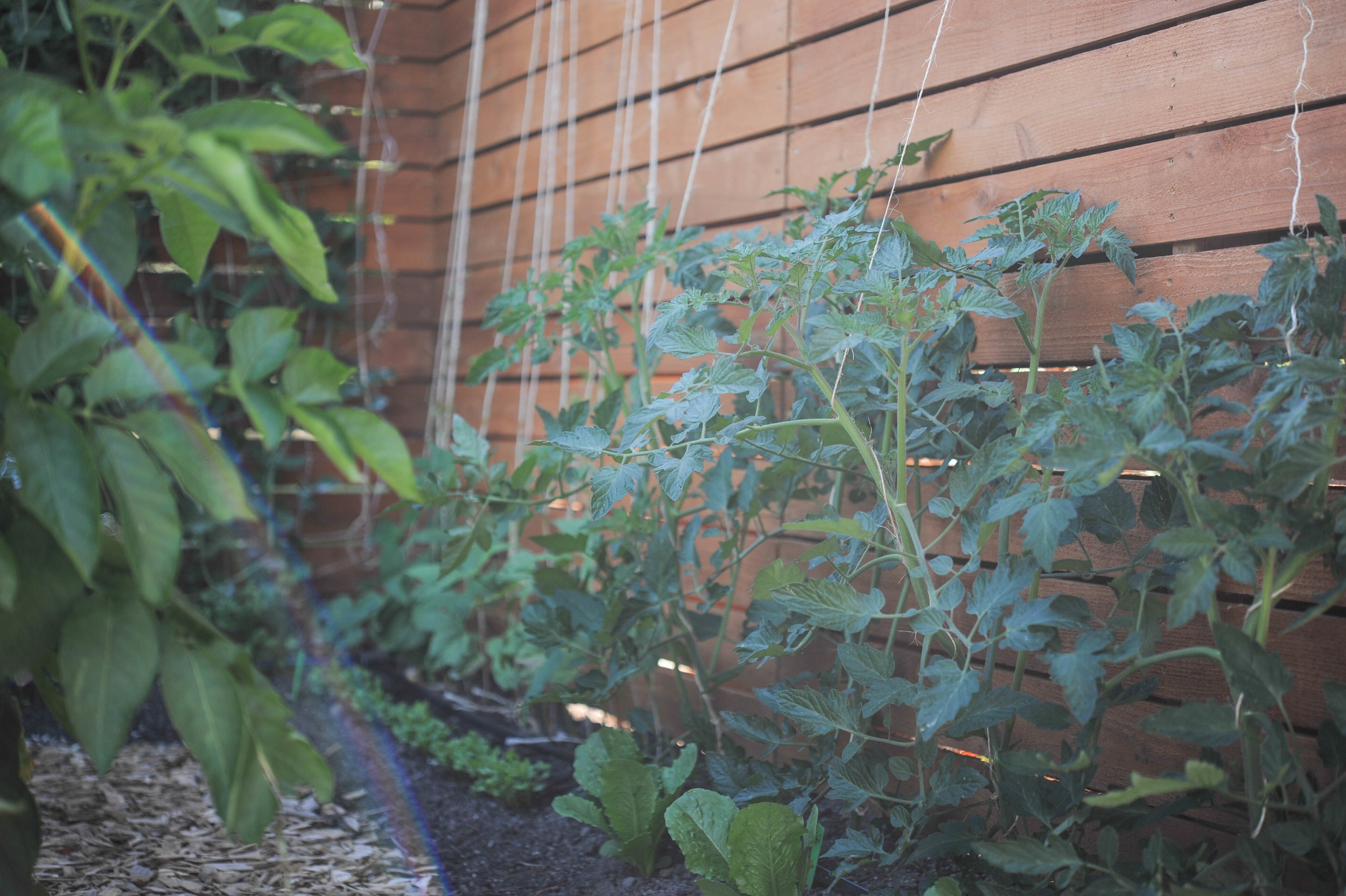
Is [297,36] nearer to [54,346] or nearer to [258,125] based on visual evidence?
[258,125]

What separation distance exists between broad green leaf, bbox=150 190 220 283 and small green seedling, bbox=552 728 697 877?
3.25ft

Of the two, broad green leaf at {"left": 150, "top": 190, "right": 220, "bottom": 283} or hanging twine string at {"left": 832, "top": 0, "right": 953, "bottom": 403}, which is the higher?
hanging twine string at {"left": 832, "top": 0, "right": 953, "bottom": 403}

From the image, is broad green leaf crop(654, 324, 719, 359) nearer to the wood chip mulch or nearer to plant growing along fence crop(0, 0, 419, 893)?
plant growing along fence crop(0, 0, 419, 893)

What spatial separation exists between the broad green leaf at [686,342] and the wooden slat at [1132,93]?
70cm

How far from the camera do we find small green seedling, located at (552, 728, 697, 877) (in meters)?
1.50

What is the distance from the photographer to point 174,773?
197cm

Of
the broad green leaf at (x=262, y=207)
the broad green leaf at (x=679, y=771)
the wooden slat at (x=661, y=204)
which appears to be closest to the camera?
the broad green leaf at (x=262, y=207)

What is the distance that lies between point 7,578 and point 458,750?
149cm

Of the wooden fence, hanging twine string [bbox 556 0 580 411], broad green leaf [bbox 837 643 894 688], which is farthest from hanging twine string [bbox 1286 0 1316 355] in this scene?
hanging twine string [bbox 556 0 580 411]

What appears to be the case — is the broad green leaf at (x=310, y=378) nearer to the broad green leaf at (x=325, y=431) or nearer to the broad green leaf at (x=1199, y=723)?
the broad green leaf at (x=325, y=431)

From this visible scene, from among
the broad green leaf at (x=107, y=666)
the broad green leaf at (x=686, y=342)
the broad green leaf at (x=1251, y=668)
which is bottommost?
the broad green leaf at (x=1251, y=668)

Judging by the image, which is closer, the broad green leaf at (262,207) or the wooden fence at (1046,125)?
the broad green leaf at (262,207)

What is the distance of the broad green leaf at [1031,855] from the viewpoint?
99cm

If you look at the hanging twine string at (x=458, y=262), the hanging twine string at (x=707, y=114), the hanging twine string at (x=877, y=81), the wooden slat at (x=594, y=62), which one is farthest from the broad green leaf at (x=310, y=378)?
the hanging twine string at (x=458, y=262)
